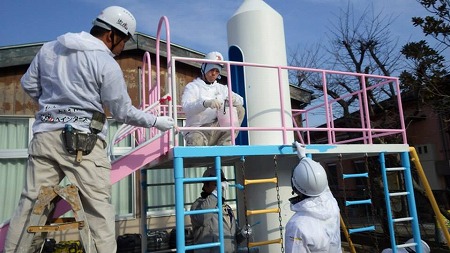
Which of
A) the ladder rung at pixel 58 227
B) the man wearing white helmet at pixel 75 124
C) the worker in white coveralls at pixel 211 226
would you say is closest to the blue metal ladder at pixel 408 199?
the worker in white coveralls at pixel 211 226

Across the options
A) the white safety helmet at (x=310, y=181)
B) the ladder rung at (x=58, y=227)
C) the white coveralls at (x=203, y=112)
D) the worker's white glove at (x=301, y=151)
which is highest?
the white coveralls at (x=203, y=112)

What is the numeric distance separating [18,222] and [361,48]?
11995mm

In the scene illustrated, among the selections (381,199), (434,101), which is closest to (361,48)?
(434,101)

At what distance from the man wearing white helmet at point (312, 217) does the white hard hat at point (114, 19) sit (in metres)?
1.87

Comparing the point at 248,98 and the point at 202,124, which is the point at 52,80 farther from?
the point at 248,98

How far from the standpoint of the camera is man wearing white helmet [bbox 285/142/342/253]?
270 cm

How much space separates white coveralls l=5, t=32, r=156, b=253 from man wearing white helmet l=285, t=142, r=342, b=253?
4.45 feet

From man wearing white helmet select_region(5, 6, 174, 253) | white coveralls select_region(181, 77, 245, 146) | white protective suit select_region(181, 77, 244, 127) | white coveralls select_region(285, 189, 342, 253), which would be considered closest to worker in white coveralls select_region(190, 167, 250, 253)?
white coveralls select_region(181, 77, 245, 146)

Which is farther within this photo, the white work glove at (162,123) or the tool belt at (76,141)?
the white work glove at (162,123)

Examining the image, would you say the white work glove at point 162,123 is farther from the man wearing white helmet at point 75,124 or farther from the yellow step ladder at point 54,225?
the yellow step ladder at point 54,225

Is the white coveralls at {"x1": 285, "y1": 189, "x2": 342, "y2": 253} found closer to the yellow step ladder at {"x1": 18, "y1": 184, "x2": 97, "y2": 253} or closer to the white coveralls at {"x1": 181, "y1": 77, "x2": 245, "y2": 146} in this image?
the yellow step ladder at {"x1": 18, "y1": 184, "x2": 97, "y2": 253}

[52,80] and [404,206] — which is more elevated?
[52,80]

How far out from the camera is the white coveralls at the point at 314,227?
106 inches

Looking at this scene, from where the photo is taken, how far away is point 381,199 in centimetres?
1062
